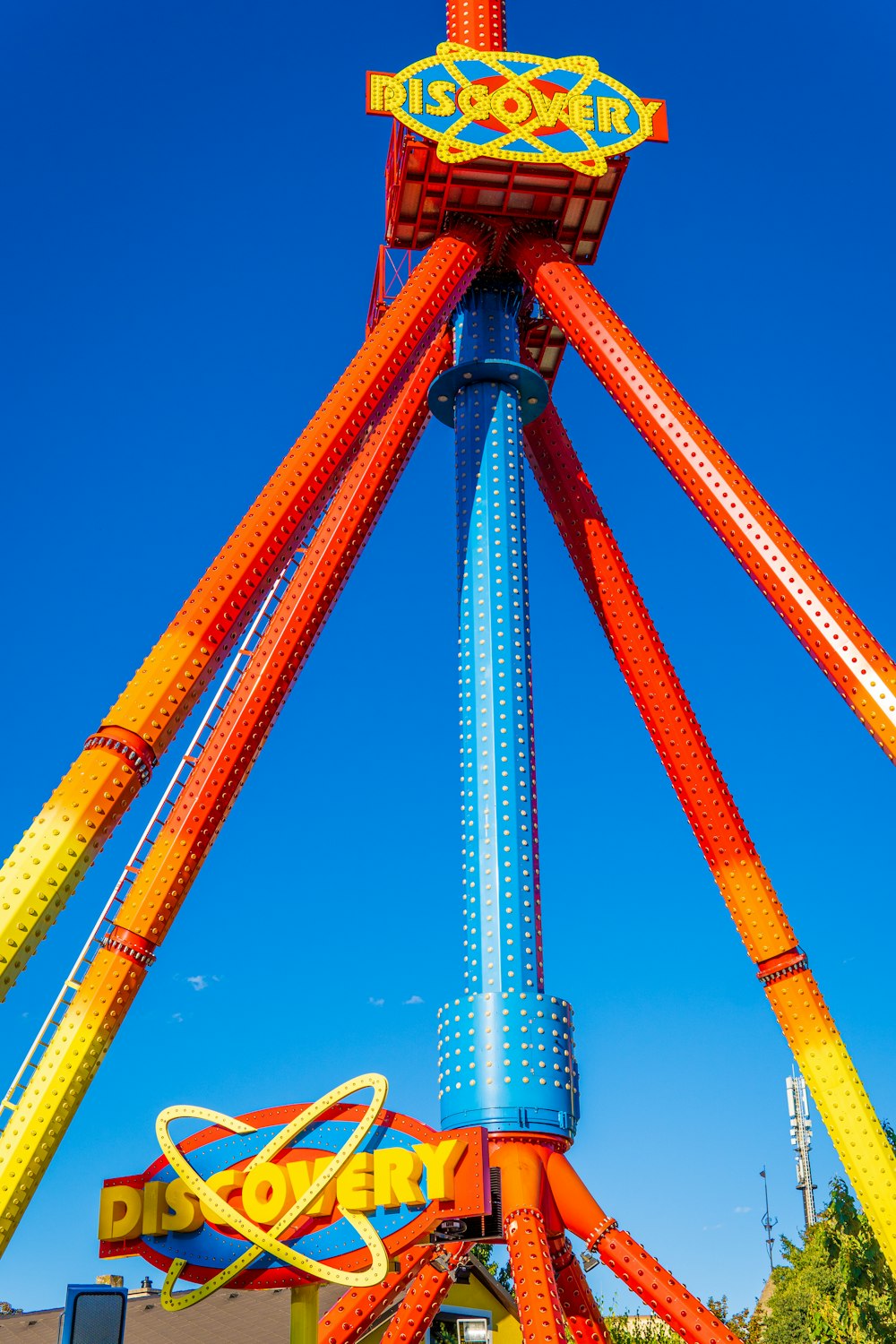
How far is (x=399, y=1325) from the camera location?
14.5 meters

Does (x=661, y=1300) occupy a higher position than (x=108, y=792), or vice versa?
(x=108, y=792)

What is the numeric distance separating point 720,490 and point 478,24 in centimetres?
801

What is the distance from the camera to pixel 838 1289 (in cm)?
2881

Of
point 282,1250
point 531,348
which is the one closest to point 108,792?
point 282,1250

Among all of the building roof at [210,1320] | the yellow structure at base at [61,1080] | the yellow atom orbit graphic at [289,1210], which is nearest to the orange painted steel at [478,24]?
the yellow structure at base at [61,1080]

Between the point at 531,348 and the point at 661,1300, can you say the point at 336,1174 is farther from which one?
the point at 531,348

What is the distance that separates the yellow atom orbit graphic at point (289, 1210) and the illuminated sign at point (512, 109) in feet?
35.5

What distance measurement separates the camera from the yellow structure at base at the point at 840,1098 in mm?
15000

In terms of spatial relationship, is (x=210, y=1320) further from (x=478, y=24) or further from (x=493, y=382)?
(x=478, y=24)

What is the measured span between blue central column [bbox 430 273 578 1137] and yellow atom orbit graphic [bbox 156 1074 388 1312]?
1.07m

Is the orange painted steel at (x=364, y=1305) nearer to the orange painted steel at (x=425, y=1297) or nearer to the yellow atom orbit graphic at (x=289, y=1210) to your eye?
the orange painted steel at (x=425, y=1297)

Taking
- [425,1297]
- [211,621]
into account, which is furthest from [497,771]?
[425,1297]

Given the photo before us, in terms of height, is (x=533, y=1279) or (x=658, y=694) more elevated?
(x=658, y=694)

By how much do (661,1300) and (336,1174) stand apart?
3209 mm
